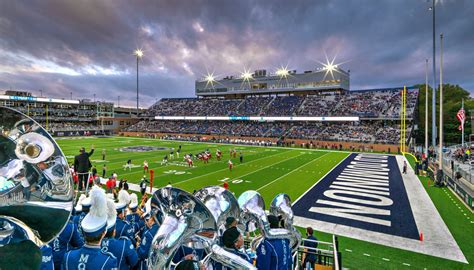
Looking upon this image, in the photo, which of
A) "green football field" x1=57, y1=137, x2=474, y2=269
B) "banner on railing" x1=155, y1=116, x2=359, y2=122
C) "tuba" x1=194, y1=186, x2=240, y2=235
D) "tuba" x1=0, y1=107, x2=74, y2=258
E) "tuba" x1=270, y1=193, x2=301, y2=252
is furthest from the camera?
"banner on railing" x1=155, y1=116, x2=359, y2=122

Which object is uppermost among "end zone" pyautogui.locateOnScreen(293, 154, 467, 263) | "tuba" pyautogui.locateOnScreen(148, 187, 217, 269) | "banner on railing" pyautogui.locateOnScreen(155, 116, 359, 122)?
"banner on railing" pyautogui.locateOnScreen(155, 116, 359, 122)

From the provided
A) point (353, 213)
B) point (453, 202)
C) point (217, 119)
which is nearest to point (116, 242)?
point (353, 213)

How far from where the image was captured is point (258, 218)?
155 inches

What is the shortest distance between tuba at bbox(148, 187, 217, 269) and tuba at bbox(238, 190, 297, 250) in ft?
3.89

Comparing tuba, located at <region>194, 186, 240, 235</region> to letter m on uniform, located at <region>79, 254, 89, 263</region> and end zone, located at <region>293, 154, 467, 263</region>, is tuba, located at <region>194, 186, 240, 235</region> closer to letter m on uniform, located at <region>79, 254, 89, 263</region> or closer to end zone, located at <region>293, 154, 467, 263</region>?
letter m on uniform, located at <region>79, 254, 89, 263</region>

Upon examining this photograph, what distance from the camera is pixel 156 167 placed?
22.4m

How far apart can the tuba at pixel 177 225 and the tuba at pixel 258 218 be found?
3.89 feet

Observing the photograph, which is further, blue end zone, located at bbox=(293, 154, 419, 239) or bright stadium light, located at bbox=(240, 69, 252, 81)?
bright stadium light, located at bbox=(240, 69, 252, 81)

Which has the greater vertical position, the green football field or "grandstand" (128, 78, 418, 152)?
"grandstand" (128, 78, 418, 152)

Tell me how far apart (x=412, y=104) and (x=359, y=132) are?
10.4 m

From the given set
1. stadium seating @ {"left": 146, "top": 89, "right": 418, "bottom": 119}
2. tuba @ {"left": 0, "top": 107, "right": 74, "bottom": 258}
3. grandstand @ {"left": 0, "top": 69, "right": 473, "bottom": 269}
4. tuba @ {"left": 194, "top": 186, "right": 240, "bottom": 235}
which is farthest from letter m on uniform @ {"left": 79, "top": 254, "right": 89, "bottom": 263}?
stadium seating @ {"left": 146, "top": 89, "right": 418, "bottom": 119}

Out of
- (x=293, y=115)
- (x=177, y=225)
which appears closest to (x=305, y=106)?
(x=293, y=115)

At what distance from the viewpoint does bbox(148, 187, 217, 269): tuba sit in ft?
7.45

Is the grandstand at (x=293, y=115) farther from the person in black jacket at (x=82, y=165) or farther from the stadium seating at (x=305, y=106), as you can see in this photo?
the person in black jacket at (x=82, y=165)
